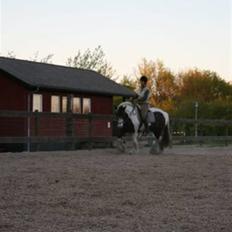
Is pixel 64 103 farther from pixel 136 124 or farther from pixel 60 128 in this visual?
pixel 136 124

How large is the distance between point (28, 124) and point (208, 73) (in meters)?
38.0

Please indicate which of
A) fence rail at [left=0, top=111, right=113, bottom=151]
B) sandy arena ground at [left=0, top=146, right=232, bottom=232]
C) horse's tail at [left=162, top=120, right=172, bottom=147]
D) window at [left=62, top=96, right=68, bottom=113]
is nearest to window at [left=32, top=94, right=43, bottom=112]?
fence rail at [left=0, top=111, right=113, bottom=151]

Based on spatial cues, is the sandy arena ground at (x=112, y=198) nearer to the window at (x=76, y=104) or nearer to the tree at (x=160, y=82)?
the window at (x=76, y=104)

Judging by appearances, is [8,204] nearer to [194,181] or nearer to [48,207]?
[48,207]

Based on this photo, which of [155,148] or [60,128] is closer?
[155,148]

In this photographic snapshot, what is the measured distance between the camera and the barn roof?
85.1 ft

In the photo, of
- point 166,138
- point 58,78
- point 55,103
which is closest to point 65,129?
point 166,138

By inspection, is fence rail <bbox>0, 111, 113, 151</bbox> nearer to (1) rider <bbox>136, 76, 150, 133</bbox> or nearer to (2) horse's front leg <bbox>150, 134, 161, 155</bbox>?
(1) rider <bbox>136, 76, 150, 133</bbox>

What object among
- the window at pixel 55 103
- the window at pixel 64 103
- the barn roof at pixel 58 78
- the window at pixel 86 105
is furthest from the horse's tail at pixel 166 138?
the window at pixel 86 105

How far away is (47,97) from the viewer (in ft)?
87.8

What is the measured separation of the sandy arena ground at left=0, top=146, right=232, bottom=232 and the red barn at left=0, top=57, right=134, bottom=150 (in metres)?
13.6

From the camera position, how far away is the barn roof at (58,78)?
25.9 meters

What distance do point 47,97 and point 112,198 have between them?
1957 centimetres

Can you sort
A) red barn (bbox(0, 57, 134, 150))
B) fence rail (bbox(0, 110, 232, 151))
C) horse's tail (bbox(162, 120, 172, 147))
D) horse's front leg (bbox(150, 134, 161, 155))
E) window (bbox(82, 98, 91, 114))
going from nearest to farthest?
fence rail (bbox(0, 110, 232, 151)) → horse's front leg (bbox(150, 134, 161, 155)) → horse's tail (bbox(162, 120, 172, 147)) → red barn (bbox(0, 57, 134, 150)) → window (bbox(82, 98, 91, 114))
